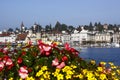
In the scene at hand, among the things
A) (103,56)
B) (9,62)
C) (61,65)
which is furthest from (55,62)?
(103,56)

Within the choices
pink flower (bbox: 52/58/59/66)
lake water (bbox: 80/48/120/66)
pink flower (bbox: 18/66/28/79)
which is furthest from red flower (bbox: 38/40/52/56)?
lake water (bbox: 80/48/120/66)

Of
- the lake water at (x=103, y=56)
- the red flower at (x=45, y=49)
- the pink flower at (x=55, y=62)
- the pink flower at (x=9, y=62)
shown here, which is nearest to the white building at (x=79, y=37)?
the lake water at (x=103, y=56)

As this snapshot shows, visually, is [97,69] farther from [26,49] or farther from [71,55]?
[26,49]

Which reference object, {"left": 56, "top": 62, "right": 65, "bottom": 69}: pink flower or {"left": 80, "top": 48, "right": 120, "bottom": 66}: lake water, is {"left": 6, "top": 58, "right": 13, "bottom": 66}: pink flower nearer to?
{"left": 56, "top": 62, "right": 65, "bottom": 69}: pink flower

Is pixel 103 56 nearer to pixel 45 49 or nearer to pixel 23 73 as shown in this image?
pixel 45 49

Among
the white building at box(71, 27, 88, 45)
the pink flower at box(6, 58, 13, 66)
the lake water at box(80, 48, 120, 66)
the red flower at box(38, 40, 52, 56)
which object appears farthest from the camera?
the white building at box(71, 27, 88, 45)

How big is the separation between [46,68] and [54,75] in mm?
167

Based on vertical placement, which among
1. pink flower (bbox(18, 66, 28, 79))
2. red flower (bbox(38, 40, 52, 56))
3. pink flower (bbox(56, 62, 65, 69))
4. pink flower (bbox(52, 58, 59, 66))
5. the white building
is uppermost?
red flower (bbox(38, 40, 52, 56))

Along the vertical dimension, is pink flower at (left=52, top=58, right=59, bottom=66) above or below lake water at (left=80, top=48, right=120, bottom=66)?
above

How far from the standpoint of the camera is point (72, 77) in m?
6.11

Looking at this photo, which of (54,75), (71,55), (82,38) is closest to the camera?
(54,75)

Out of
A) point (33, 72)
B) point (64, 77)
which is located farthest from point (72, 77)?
point (33, 72)

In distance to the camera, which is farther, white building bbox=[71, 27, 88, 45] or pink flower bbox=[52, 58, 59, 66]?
white building bbox=[71, 27, 88, 45]

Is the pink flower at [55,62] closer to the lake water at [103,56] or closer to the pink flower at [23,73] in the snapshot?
the pink flower at [23,73]
